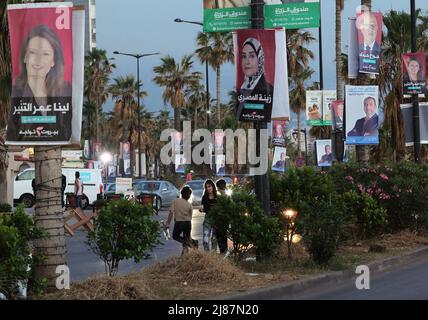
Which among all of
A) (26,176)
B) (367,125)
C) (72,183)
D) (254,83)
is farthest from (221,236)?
(26,176)

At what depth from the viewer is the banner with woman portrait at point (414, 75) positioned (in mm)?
21688

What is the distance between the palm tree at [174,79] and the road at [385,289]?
180ft

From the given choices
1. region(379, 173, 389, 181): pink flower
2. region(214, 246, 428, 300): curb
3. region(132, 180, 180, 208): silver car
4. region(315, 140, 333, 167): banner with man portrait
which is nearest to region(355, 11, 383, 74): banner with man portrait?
region(379, 173, 389, 181): pink flower

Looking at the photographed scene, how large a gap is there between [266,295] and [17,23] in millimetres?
4656

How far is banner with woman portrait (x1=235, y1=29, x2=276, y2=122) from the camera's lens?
42.2 feet

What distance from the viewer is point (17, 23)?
9062 millimetres

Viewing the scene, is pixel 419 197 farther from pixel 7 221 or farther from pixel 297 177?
pixel 7 221

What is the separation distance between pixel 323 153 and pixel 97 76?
43326 mm

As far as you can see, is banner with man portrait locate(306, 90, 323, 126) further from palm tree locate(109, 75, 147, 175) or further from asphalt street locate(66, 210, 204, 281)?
palm tree locate(109, 75, 147, 175)

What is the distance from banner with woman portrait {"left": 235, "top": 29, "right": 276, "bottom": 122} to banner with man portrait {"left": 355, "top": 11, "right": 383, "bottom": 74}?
844 cm

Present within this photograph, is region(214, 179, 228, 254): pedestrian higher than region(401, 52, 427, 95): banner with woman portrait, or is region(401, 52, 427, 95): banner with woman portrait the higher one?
region(401, 52, 427, 95): banner with woman portrait

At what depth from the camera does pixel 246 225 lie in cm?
1212

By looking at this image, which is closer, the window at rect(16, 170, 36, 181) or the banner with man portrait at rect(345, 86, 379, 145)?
the banner with man portrait at rect(345, 86, 379, 145)
